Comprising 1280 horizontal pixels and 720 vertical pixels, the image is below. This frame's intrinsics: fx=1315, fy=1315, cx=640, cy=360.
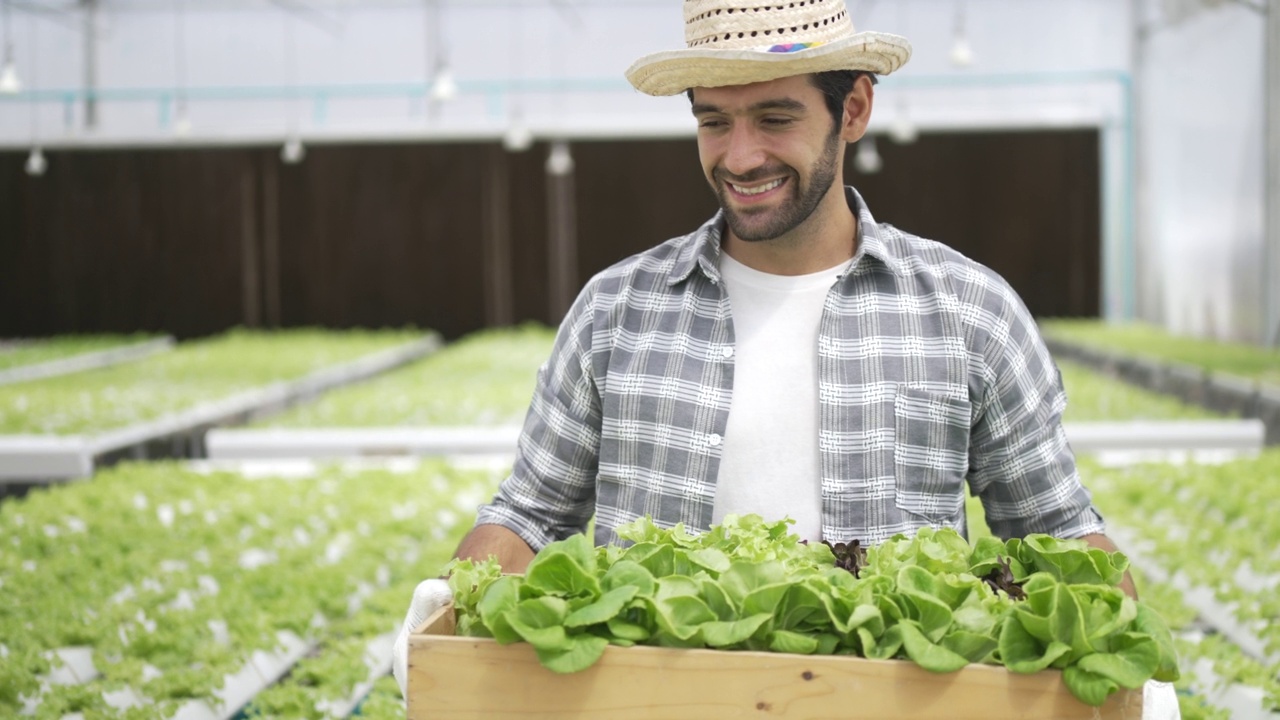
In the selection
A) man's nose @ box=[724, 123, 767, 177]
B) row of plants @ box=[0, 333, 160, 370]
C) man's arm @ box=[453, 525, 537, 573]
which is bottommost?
row of plants @ box=[0, 333, 160, 370]

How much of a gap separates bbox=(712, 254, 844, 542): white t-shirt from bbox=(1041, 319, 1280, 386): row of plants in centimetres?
507

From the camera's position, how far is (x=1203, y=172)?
10.7 meters

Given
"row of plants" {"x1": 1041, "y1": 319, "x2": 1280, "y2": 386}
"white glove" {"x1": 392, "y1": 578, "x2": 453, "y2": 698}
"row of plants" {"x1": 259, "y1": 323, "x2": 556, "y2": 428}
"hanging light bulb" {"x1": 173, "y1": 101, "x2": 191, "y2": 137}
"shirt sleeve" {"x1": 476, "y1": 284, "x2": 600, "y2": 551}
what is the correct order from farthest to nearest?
"hanging light bulb" {"x1": 173, "y1": 101, "x2": 191, "y2": 137} < "row of plants" {"x1": 1041, "y1": 319, "x2": 1280, "y2": 386} < "row of plants" {"x1": 259, "y1": 323, "x2": 556, "y2": 428} < "shirt sleeve" {"x1": 476, "y1": 284, "x2": 600, "y2": 551} < "white glove" {"x1": 392, "y1": 578, "x2": 453, "y2": 698}

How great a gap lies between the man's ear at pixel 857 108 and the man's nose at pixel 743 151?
17cm

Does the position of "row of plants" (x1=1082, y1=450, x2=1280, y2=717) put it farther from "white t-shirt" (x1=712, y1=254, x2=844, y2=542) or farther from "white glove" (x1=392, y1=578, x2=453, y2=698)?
"white glove" (x1=392, y1=578, x2=453, y2=698)

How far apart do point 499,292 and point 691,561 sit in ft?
39.8

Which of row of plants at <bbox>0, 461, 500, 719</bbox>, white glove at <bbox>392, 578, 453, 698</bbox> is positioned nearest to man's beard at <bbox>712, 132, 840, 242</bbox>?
white glove at <bbox>392, 578, 453, 698</bbox>

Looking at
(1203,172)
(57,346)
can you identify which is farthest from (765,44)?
(57,346)

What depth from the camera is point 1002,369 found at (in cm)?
184

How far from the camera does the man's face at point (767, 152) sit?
1762 mm

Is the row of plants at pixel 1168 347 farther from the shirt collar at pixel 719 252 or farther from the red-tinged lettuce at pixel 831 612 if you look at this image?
the red-tinged lettuce at pixel 831 612

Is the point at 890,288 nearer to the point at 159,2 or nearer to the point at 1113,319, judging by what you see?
the point at 1113,319

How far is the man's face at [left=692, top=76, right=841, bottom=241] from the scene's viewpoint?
5.78 ft

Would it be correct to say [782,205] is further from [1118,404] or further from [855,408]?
[1118,404]
